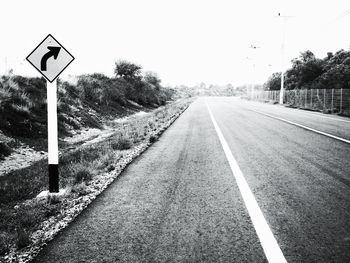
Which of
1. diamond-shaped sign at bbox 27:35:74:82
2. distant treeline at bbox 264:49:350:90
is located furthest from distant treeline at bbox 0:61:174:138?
distant treeline at bbox 264:49:350:90

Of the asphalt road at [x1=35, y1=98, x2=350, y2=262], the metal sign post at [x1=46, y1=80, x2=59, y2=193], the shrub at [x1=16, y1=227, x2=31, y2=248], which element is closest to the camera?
the asphalt road at [x1=35, y1=98, x2=350, y2=262]

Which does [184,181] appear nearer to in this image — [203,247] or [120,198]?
[120,198]

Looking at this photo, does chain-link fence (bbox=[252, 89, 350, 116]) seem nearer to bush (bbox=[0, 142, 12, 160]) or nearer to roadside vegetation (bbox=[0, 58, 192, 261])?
roadside vegetation (bbox=[0, 58, 192, 261])

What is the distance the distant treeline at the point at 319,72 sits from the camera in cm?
3234

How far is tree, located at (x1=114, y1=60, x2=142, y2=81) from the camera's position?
120ft

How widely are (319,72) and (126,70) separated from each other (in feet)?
83.6

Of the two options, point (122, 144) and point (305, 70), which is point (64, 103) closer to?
point (122, 144)

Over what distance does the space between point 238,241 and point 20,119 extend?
38.8ft

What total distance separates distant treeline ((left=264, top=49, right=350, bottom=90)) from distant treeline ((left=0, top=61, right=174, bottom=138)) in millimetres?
21737

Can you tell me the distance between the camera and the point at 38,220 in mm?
4137

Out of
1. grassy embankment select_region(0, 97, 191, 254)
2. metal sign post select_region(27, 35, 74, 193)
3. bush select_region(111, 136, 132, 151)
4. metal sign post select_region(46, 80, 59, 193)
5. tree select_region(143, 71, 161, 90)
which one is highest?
tree select_region(143, 71, 161, 90)

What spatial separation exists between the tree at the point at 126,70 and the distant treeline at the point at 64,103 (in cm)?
208

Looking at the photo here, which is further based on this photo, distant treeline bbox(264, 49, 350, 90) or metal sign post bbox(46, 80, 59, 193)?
distant treeline bbox(264, 49, 350, 90)

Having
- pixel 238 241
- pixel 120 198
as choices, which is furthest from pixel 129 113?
pixel 238 241
